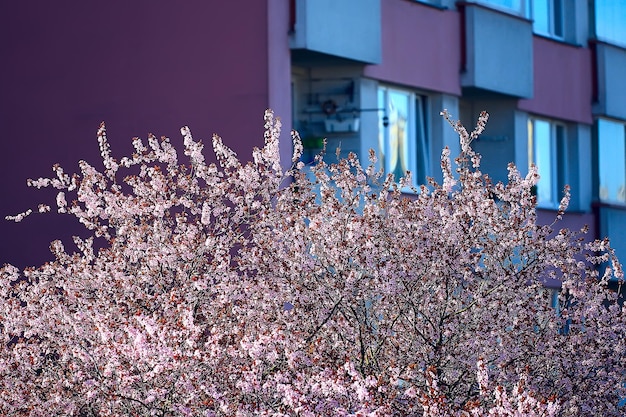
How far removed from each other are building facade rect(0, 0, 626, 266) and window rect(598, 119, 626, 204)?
2.87 meters

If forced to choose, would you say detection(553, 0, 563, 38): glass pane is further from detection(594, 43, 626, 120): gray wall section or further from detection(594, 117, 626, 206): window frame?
detection(594, 117, 626, 206): window frame

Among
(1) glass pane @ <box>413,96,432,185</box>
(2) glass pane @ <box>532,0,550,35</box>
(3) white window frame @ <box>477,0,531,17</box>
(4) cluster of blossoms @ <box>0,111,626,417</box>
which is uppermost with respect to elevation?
(2) glass pane @ <box>532,0,550,35</box>

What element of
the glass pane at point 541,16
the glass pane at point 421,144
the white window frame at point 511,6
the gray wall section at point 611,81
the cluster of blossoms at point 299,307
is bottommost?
the cluster of blossoms at point 299,307

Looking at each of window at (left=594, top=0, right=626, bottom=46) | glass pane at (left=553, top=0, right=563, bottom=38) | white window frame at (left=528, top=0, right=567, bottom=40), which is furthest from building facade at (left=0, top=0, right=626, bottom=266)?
window at (left=594, top=0, right=626, bottom=46)

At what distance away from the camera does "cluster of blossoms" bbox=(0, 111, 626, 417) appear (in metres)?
9.96

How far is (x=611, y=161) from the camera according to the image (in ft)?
84.1

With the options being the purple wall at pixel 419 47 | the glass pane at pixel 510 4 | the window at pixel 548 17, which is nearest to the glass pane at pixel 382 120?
the purple wall at pixel 419 47

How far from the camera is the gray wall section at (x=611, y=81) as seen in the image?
25.1 metres

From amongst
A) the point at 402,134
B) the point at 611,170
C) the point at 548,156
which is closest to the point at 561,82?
the point at 548,156

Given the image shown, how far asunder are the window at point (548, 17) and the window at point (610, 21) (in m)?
0.66

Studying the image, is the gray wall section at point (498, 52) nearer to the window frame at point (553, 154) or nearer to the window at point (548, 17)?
the window at point (548, 17)

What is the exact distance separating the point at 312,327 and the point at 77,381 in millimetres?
1502

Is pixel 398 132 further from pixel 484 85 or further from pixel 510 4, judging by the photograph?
pixel 510 4

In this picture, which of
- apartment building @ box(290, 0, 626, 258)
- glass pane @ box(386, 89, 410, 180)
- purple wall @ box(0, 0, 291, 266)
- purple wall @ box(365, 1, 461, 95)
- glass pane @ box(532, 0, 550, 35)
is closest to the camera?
purple wall @ box(0, 0, 291, 266)
